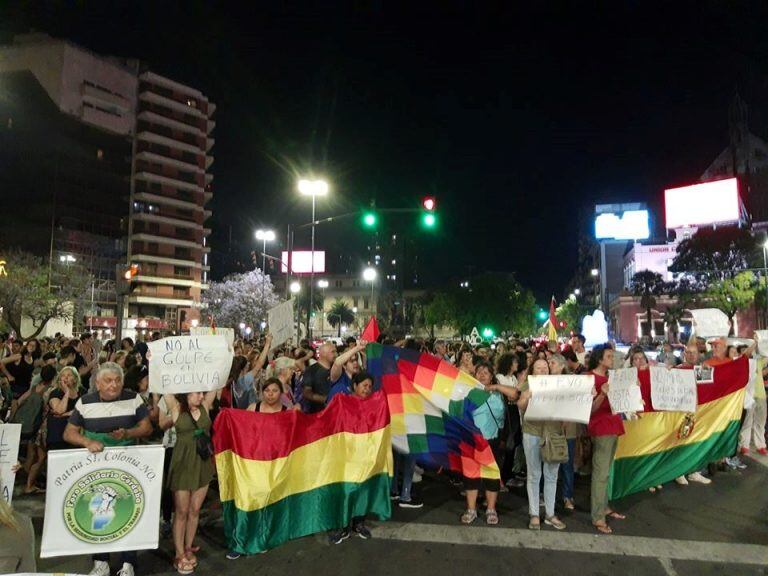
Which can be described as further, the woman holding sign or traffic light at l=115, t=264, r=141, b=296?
traffic light at l=115, t=264, r=141, b=296

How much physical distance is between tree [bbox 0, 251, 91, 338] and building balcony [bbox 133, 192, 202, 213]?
2749 cm

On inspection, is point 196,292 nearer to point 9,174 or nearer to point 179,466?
point 9,174

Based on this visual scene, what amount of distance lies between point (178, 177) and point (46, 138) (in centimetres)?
1585

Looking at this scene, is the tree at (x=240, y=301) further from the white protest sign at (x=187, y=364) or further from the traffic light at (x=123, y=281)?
the white protest sign at (x=187, y=364)

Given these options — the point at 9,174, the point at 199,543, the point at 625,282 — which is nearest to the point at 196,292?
the point at 9,174

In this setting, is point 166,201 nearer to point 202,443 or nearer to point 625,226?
point 625,226

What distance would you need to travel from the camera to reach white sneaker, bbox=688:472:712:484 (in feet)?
27.3

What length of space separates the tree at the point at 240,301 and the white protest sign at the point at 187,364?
61968mm

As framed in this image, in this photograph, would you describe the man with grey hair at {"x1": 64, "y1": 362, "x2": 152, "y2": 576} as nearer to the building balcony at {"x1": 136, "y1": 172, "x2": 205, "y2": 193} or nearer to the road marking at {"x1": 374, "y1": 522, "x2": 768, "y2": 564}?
the road marking at {"x1": 374, "y1": 522, "x2": 768, "y2": 564}

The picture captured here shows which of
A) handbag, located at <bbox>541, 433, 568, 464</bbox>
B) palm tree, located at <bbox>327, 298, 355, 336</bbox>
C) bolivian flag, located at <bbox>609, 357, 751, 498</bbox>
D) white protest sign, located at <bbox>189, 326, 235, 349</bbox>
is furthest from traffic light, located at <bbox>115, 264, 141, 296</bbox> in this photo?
palm tree, located at <bbox>327, 298, 355, 336</bbox>

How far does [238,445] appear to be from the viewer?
5.72 m

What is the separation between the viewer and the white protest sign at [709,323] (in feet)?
35.3

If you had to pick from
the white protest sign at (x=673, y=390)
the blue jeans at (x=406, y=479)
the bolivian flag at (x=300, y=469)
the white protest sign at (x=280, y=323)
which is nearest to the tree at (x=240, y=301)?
the white protest sign at (x=280, y=323)

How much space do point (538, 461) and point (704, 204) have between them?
2426 inches
